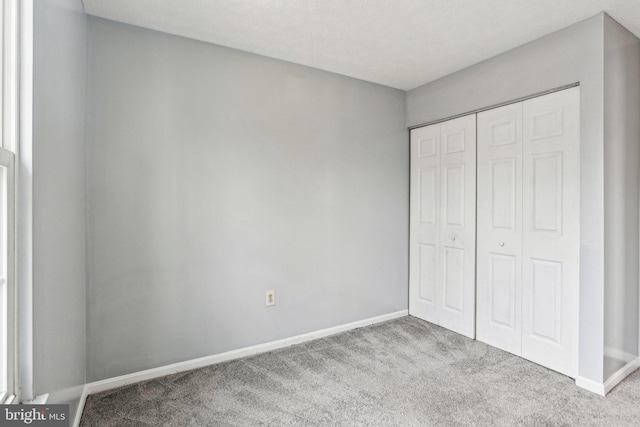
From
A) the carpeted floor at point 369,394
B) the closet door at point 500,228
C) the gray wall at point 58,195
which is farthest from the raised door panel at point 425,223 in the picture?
the gray wall at point 58,195

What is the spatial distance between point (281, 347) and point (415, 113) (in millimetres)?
2519

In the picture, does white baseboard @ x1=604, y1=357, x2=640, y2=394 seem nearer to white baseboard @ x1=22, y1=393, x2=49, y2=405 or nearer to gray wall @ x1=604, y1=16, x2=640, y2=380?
gray wall @ x1=604, y1=16, x2=640, y2=380

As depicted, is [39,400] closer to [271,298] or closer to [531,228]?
[271,298]

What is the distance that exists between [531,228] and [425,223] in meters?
1.01

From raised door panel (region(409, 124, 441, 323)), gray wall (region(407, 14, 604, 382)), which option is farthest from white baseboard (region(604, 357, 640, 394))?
raised door panel (region(409, 124, 441, 323))

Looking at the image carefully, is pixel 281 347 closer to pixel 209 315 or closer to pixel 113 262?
pixel 209 315

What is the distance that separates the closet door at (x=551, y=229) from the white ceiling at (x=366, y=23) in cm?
51

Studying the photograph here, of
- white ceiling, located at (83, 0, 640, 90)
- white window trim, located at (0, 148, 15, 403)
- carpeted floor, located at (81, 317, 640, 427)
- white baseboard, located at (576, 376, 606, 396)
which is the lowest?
carpeted floor, located at (81, 317, 640, 427)

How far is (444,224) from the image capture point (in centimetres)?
323

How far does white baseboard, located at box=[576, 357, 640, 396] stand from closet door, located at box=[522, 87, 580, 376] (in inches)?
4.2

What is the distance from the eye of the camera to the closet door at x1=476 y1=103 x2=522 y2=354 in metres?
2.64

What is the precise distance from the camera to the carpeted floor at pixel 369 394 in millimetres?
1897

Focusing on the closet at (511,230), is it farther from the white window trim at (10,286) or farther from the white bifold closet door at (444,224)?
the white window trim at (10,286)

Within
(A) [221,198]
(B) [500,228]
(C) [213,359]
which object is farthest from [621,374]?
(A) [221,198]
